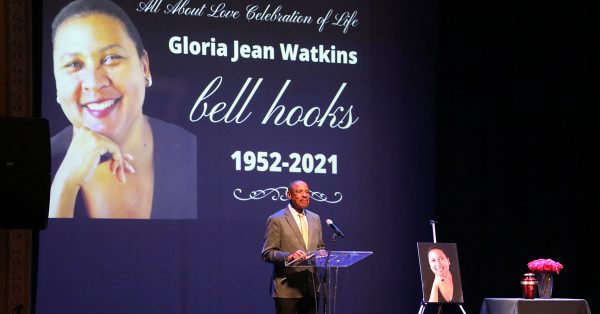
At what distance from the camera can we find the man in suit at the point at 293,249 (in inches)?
230

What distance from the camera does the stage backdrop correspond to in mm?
7426

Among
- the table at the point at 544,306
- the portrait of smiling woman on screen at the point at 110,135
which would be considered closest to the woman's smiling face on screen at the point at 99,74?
the portrait of smiling woman on screen at the point at 110,135

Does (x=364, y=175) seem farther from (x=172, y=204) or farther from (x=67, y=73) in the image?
(x=67, y=73)

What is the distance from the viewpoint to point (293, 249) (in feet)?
19.5

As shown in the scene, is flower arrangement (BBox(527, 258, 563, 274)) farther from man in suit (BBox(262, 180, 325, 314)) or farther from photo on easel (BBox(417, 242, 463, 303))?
man in suit (BBox(262, 180, 325, 314))

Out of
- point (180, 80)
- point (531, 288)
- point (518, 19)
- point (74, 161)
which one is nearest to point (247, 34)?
point (180, 80)

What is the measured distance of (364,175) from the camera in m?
8.09

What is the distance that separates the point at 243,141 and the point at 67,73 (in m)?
1.55

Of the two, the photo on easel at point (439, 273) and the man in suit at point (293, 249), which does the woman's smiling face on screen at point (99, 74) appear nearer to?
the man in suit at point (293, 249)

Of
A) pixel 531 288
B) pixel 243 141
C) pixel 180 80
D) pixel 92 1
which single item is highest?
pixel 92 1

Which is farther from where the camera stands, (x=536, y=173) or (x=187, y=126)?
(x=536, y=173)

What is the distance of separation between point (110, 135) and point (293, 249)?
2.28 metres

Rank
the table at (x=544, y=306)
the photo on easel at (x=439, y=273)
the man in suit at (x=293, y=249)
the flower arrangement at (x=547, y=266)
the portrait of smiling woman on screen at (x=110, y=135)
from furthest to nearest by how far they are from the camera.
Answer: the portrait of smiling woman on screen at (x=110, y=135) → the photo on easel at (x=439, y=273) → the flower arrangement at (x=547, y=266) → the table at (x=544, y=306) → the man in suit at (x=293, y=249)

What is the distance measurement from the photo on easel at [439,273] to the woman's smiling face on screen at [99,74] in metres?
2.59
